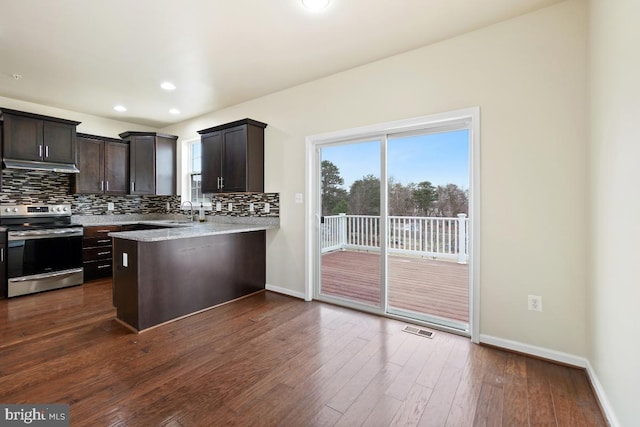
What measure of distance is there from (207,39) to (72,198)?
12.5 ft

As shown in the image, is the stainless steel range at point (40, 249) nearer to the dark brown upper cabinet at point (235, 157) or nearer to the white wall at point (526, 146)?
the dark brown upper cabinet at point (235, 157)

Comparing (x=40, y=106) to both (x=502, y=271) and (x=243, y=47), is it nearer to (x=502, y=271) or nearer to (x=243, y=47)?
(x=243, y=47)

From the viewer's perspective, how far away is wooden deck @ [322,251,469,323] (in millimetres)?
3246

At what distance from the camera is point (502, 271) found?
7.97ft

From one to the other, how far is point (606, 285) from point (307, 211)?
8.82 feet

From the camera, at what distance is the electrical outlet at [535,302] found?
2.28m

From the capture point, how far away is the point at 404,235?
4.48 m

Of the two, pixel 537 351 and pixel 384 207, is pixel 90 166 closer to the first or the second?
pixel 384 207

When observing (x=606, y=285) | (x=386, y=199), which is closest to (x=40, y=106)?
(x=386, y=199)

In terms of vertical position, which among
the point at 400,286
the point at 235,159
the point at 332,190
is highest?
the point at 235,159

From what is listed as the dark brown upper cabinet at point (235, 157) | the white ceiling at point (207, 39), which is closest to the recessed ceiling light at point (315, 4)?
the white ceiling at point (207, 39)

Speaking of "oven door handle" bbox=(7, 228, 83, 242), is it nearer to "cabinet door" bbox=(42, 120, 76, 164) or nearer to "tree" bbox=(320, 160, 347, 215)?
"cabinet door" bbox=(42, 120, 76, 164)

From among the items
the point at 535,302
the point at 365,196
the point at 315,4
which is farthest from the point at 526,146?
the point at 315,4

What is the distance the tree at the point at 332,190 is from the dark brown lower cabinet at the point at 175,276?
44.4 inches
